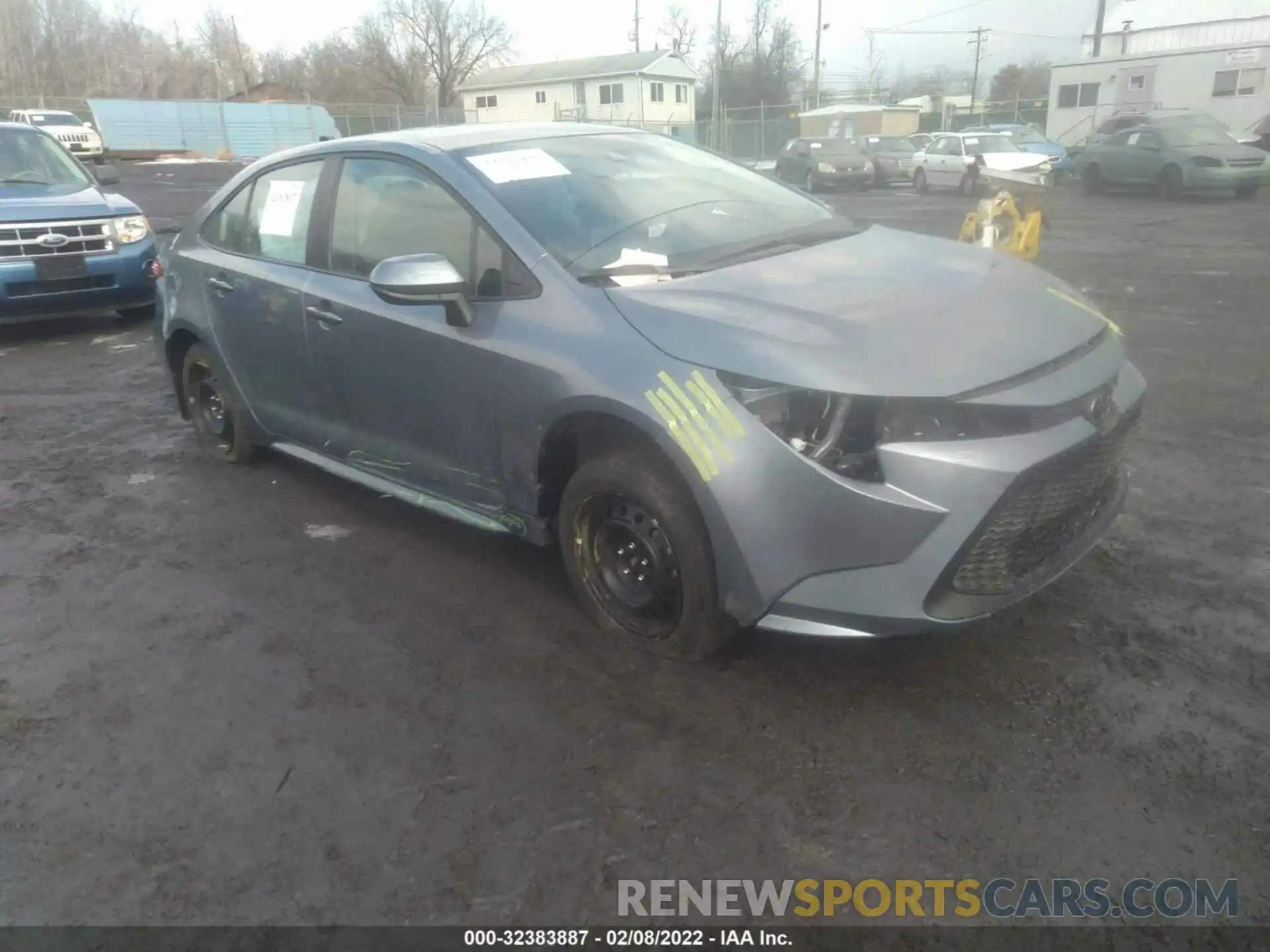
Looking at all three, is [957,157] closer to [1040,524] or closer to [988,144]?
[988,144]

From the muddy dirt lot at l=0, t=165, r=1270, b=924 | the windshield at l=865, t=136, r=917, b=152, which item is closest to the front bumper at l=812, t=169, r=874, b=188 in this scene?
the windshield at l=865, t=136, r=917, b=152

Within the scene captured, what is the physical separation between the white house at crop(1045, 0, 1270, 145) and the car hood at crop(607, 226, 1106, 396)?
78.5 ft

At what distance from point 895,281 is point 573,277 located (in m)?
1.08

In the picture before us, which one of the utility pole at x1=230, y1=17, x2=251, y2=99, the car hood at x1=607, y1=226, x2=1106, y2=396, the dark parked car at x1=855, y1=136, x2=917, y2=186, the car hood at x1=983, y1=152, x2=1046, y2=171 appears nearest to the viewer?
the car hood at x1=607, y1=226, x2=1106, y2=396

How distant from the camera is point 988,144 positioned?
76.1ft

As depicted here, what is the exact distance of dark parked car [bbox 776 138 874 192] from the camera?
25.8 meters

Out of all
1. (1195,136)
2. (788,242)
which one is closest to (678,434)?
(788,242)

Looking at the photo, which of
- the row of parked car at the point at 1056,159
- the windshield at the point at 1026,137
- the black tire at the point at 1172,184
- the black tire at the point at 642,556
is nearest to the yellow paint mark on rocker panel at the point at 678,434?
the black tire at the point at 642,556

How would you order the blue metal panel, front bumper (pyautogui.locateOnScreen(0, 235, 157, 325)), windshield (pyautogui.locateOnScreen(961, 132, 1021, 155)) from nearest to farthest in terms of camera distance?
1. front bumper (pyautogui.locateOnScreen(0, 235, 157, 325))
2. windshield (pyautogui.locateOnScreen(961, 132, 1021, 155))
3. the blue metal panel

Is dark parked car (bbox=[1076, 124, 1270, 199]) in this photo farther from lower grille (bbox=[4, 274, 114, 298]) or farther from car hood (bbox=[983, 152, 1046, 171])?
lower grille (bbox=[4, 274, 114, 298])

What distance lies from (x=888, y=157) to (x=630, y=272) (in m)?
25.8

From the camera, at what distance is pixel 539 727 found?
2.97 meters

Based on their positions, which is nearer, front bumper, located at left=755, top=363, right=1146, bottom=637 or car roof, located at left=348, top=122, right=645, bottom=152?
front bumper, located at left=755, top=363, right=1146, bottom=637

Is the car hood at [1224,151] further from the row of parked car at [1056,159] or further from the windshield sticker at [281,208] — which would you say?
the windshield sticker at [281,208]
